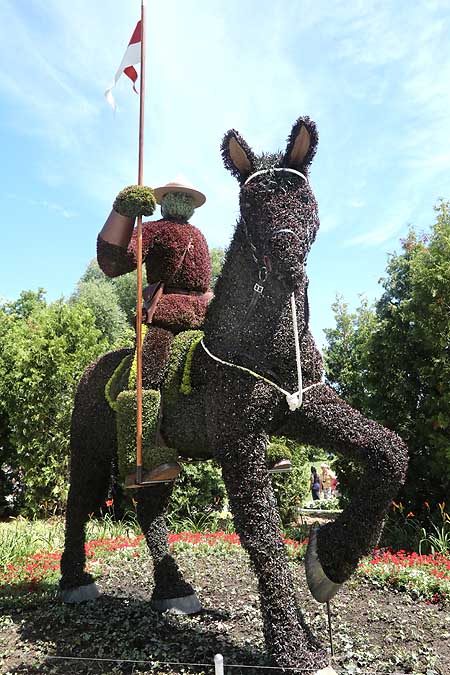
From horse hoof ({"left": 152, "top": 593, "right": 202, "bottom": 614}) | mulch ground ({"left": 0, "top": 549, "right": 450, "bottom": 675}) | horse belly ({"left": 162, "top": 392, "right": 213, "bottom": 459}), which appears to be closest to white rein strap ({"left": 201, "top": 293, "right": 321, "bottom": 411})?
horse belly ({"left": 162, "top": 392, "right": 213, "bottom": 459})

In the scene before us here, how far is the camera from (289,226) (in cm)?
315

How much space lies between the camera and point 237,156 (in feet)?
10.9

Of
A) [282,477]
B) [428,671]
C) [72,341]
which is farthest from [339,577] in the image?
[72,341]

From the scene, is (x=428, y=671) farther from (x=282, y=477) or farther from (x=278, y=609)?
(x=282, y=477)

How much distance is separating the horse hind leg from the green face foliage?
119 cm

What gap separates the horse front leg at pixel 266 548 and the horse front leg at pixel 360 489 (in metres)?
0.22

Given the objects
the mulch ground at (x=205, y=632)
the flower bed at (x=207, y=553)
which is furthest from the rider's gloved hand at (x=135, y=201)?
the flower bed at (x=207, y=553)

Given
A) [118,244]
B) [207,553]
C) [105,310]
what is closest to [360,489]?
[118,244]

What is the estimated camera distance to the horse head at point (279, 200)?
3145mm

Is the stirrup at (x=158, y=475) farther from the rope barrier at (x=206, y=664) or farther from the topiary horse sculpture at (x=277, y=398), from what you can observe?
the rope barrier at (x=206, y=664)

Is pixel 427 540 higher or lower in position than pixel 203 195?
lower

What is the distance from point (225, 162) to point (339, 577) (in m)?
2.42

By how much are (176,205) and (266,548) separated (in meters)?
2.66

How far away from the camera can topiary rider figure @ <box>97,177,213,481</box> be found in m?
3.84
